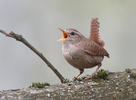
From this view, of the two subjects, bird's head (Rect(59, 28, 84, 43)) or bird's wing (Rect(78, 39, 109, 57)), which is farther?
bird's head (Rect(59, 28, 84, 43))

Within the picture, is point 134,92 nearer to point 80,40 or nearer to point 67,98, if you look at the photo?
point 67,98

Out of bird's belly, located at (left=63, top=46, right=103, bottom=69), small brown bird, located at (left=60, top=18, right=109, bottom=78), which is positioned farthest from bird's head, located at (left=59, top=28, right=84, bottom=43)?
bird's belly, located at (left=63, top=46, right=103, bottom=69)

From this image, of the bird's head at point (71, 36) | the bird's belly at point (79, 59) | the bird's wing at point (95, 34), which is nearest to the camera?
the bird's belly at point (79, 59)

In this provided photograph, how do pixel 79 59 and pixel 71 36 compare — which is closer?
pixel 79 59

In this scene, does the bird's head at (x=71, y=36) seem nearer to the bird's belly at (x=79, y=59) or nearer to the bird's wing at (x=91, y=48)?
the bird's wing at (x=91, y=48)

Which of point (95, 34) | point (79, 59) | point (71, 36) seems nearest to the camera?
point (79, 59)

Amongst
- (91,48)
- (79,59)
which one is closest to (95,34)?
(91,48)

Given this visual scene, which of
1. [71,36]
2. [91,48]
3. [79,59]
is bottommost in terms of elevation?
[79,59]

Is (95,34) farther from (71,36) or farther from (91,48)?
(91,48)

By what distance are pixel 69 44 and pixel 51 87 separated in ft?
4.48

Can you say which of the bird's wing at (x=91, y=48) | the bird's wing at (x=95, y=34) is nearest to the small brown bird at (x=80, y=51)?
the bird's wing at (x=91, y=48)

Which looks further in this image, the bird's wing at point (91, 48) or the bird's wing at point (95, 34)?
Answer: the bird's wing at point (95, 34)

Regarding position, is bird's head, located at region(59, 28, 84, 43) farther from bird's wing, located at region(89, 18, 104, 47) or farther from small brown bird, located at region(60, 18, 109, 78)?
bird's wing, located at region(89, 18, 104, 47)

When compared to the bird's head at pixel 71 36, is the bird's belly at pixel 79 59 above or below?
below
